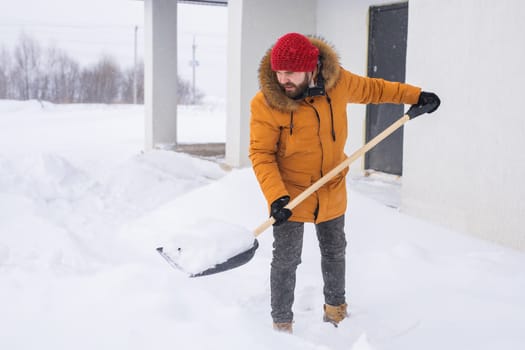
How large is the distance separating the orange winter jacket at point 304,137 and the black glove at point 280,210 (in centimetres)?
3

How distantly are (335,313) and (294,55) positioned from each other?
1331 millimetres

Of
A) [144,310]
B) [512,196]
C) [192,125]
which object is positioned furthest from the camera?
[192,125]

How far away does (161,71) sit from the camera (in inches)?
367

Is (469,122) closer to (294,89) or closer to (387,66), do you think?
(294,89)

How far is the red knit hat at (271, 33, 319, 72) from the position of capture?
2.45 metres

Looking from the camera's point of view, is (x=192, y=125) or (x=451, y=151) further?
(x=192, y=125)

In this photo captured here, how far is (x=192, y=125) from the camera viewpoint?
20.3m

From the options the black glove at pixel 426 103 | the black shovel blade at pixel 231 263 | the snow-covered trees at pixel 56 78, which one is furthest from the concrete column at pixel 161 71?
the snow-covered trees at pixel 56 78

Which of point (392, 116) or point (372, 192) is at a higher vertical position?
point (392, 116)

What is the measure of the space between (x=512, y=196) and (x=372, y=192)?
2.02 meters

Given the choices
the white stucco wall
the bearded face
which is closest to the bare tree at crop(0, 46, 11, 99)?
the white stucco wall

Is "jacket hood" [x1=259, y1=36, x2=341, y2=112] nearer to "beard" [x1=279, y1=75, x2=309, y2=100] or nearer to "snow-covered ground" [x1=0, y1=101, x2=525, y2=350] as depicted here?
"beard" [x1=279, y1=75, x2=309, y2=100]

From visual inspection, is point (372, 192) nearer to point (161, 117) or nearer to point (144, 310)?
point (144, 310)

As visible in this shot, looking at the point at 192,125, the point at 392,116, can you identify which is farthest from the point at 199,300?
the point at 192,125
